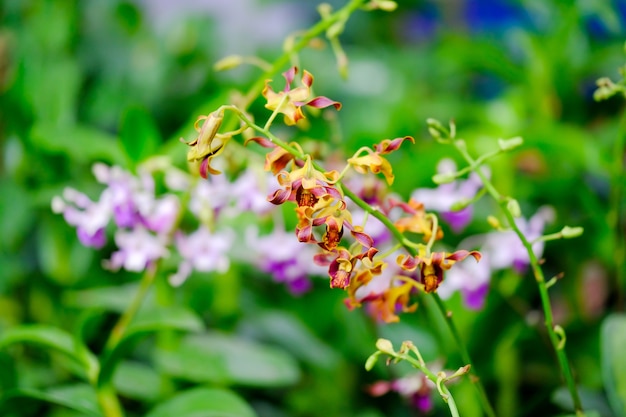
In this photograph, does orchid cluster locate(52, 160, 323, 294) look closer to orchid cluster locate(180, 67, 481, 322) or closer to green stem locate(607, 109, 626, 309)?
orchid cluster locate(180, 67, 481, 322)

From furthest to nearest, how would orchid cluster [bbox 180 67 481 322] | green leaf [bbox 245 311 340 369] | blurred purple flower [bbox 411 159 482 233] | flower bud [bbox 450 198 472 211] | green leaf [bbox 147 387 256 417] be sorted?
green leaf [bbox 245 311 340 369]
blurred purple flower [bbox 411 159 482 233]
green leaf [bbox 147 387 256 417]
flower bud [bbox 450 198 472 211]
orchid cluster [bbox 180 67 481 322]

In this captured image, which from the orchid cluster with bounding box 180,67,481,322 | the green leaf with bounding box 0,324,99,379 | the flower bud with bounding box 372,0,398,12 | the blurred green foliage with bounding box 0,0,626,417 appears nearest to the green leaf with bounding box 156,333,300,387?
the blurred green foliage with bounding box 0,0,626,417

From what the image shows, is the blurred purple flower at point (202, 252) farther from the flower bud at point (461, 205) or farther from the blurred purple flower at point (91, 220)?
the flower bud at point (461, 205)

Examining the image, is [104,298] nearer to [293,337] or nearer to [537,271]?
[293,337]

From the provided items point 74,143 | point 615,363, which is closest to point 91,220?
point 74,143

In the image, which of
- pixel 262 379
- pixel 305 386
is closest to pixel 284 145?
pixel 262 379

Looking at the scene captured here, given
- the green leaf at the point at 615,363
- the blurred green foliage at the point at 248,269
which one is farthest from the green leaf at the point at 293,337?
the green leaf at the point at 615,363
